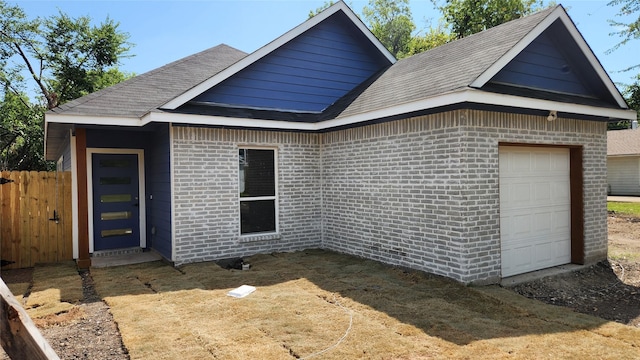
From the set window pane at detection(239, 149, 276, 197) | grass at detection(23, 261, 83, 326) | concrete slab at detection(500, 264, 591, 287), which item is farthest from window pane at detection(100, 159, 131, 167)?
concrete slab at detection(500, 264, 591, 287)

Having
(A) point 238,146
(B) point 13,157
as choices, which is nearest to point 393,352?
(A) point 238,146

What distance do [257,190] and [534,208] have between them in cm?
564

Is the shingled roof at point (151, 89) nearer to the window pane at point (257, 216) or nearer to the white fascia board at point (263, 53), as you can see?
the white fascia board at point (263, 53)

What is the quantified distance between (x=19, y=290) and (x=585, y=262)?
407 inches

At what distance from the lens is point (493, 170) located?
680 cm

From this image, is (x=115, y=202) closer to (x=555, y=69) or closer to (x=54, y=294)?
(x=54, y=294)

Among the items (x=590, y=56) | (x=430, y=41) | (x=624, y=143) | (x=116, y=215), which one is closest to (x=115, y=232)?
(x=116, y=215)

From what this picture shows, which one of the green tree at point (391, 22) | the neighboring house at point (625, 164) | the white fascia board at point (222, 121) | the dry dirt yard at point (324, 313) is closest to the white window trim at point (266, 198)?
the white fascia board at point (222, 121)

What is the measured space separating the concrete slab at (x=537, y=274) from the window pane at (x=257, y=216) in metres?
4.94

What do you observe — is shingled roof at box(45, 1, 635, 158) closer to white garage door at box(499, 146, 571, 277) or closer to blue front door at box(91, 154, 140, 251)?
white garage door at box(499, 146, 571, 277)

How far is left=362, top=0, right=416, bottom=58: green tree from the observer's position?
132ft

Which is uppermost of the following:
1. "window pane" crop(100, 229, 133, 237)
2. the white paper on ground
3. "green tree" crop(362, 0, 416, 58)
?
"green tree" crop(362, 0, 416, 58)

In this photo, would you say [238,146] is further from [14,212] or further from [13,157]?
[13,157]

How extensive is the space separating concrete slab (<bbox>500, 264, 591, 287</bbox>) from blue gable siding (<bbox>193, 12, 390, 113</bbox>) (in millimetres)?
5614
